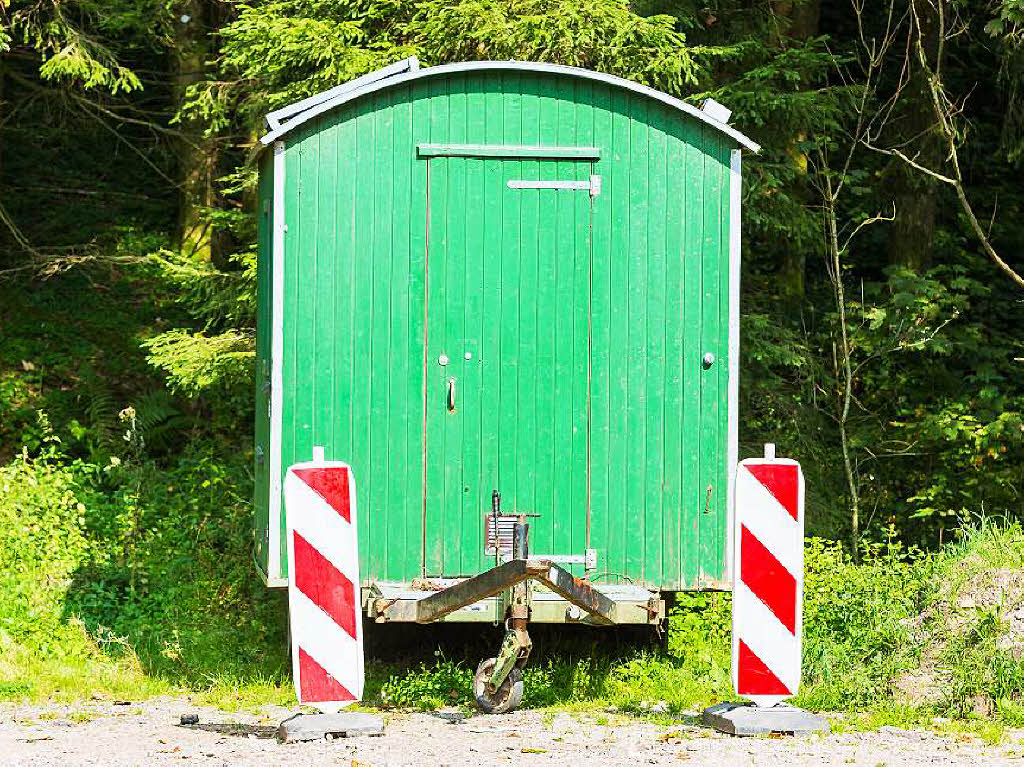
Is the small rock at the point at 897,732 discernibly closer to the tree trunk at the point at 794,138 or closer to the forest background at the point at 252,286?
the forest background at the point at 252,286

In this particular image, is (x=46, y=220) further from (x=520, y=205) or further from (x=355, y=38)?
(x=520, y=205)

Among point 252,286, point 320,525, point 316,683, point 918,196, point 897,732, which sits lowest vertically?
point 897,732

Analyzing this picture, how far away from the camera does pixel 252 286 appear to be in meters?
10.8

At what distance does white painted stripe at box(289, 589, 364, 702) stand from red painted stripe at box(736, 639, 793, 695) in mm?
1707

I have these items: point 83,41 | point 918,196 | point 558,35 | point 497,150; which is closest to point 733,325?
point 497,150

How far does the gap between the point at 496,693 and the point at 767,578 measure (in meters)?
1.54

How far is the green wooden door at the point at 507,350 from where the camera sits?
7.68 meters

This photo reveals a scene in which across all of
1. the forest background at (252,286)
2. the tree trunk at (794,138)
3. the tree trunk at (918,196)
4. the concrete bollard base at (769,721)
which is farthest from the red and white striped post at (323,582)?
the tree trunk at (918,196)

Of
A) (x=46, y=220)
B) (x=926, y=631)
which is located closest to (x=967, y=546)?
(x=926, y=631)

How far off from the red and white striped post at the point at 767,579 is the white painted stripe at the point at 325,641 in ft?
5.59

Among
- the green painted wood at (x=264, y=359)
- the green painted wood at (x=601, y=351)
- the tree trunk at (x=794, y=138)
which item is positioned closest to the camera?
the green painted wood at (x=601, y=351)

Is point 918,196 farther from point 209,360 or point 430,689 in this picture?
point 430,689

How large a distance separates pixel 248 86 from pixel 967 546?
6702mm

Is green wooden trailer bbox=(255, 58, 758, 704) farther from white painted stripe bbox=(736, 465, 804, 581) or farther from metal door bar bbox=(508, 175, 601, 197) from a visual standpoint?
white painted stripe bbox=(736, 465, 804, 581)
